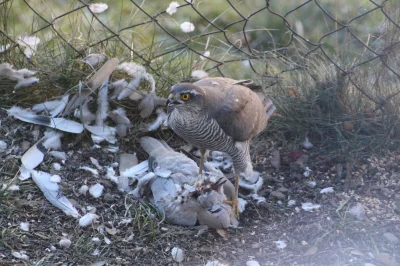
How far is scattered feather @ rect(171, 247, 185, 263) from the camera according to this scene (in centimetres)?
365

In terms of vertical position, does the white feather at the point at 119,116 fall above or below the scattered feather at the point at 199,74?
below

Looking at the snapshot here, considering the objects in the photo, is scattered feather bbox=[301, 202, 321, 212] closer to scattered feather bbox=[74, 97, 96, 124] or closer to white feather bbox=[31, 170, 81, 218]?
white feather bbox=[31, 170, 81, 218]

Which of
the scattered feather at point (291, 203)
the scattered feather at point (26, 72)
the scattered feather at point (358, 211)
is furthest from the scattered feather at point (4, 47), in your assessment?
the scattered feather at point (358, 211)

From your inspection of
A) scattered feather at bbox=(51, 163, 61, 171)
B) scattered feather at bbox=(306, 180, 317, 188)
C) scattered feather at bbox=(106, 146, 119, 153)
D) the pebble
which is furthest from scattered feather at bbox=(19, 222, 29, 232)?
scattered feather at bbox=(306, 180, 317, 188)

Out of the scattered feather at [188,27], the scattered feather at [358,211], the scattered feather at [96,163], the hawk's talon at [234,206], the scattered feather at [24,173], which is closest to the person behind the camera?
the scattered feather at [24,173]

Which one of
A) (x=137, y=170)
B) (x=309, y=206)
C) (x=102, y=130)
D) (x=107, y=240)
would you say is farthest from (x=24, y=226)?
(x=309, y=206)

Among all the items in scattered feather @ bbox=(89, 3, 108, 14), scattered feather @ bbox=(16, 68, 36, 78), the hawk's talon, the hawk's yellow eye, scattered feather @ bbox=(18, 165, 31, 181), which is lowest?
scattered feather @ bbox=(18, 165, 31, 181)

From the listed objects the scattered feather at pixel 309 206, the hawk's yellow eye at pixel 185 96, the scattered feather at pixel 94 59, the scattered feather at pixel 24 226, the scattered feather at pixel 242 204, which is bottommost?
the scattered feather at pixel 24 226

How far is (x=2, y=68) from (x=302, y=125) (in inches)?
77.4

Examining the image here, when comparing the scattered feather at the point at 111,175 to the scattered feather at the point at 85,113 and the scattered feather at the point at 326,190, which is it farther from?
the scattered feather at the point at 326,190

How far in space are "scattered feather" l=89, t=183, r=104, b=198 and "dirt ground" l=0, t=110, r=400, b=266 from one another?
0.10 feet

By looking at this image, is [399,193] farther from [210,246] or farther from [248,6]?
[248,6]

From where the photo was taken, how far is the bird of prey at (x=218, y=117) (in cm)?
396

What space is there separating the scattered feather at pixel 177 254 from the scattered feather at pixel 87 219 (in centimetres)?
46
